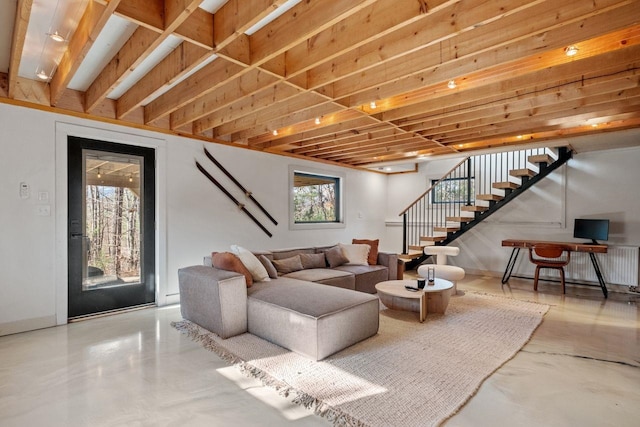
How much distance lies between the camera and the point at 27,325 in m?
3.39

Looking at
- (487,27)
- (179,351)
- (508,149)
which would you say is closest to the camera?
(487,27)

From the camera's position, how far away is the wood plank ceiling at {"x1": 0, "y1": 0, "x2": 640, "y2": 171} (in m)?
2.05

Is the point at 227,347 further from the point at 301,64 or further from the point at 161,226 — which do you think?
the point at 301,64

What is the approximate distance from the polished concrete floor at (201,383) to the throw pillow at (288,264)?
1497mm

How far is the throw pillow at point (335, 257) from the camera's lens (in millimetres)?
5062

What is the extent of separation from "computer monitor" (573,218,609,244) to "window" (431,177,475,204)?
6.10 ft

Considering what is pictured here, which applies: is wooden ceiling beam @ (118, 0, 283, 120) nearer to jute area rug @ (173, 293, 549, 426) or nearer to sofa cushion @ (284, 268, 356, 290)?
jute area rug @ (173, 293, 549, 426)

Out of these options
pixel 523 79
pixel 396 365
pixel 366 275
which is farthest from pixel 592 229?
pixel 396 365

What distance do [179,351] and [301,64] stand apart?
2.72 m

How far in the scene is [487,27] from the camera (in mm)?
2307

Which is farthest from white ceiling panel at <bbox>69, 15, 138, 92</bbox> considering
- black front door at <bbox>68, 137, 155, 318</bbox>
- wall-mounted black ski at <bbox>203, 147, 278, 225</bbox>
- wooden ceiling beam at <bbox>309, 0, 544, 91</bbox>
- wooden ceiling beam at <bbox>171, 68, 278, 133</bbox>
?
wall-mounted black ski at <bbox>203, 147, 278, 225</bbox>

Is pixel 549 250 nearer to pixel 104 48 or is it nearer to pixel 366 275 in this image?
pixel 366 275

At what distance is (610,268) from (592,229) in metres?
0.74

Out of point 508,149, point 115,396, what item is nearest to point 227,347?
point 115,396
